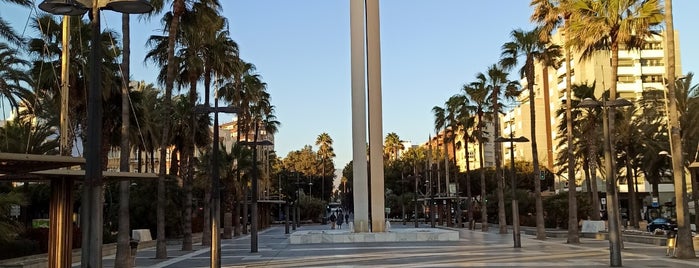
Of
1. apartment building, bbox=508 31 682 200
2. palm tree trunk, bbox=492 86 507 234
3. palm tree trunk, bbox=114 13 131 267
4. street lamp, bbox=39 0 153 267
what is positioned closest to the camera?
street lamp, bbox=39 0 153 267

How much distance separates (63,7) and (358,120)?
28128mm

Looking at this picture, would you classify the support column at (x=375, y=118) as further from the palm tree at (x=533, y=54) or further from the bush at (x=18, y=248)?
the bush at (x=18, y=248)

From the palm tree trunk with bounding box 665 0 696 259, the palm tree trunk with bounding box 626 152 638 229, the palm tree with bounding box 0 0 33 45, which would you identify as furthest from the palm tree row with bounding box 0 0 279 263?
the palm tree trunk with bounding box 626 152 638 229

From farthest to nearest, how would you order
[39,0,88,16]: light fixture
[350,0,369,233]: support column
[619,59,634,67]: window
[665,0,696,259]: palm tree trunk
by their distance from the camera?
[619,59,634,67]: window, [350,0,369,233]: support column, [665,0,696,259]: palm tree trunk, [39,0,88,16]: light fixture

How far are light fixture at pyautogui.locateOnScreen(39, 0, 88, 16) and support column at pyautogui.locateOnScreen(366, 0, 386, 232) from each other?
28322 mm

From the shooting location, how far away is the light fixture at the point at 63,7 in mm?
11039

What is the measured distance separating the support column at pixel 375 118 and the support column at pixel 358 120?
0.48 metres

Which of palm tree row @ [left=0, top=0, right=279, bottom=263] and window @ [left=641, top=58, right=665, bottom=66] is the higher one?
window @ [left=641, top=58, right=665, bottom=66]

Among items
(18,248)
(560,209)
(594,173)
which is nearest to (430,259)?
(18,248)

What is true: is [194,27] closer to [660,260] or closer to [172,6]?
[172,6]

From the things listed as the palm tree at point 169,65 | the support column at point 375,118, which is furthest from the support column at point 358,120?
the palm tree at point 169,65

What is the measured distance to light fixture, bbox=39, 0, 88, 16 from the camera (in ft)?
36.2

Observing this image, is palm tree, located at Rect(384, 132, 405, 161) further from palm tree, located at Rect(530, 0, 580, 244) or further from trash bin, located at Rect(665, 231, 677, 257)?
trash bin, located at Rect(665, 231, 677, 257)

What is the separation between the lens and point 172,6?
26.4 metres
